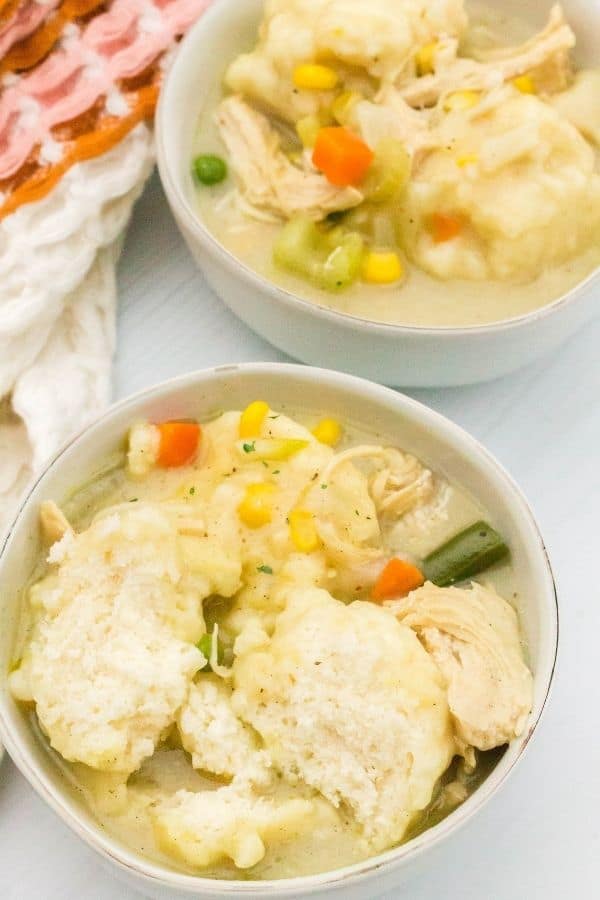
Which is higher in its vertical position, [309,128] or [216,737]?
[309,128]

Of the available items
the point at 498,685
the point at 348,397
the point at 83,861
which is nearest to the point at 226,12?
the point at 348,397

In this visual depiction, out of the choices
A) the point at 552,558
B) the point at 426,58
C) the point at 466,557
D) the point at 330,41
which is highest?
the point at 330,41

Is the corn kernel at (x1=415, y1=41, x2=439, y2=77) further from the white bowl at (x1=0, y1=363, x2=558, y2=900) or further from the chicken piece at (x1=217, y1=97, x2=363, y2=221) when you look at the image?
the white bowl at (x1=0, y1=363, x2=558, y2=900)

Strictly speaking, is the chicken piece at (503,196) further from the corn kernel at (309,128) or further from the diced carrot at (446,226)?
the corn kernel at (309,128)

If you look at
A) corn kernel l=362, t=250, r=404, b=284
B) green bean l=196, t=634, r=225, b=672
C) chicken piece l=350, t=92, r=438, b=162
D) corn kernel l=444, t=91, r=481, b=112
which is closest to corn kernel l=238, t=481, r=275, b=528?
green bean l=196, t=634, r=225, b=672

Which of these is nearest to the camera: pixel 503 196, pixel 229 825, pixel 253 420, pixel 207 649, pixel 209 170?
pixel 229 825

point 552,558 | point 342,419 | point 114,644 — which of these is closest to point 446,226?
→ point 342,419

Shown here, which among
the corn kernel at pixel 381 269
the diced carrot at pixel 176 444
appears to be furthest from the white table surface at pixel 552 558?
the diced carrot at pixel 176 444

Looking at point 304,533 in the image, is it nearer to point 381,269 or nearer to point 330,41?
point 381,269
